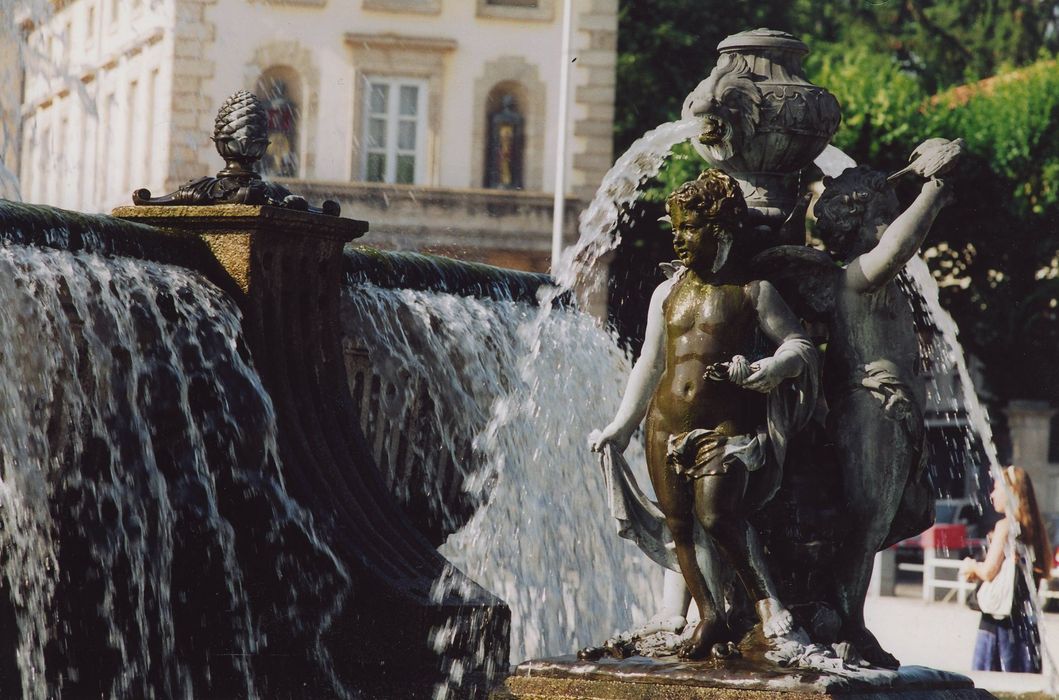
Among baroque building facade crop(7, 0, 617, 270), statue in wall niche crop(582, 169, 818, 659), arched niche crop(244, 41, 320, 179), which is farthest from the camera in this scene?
arched niche crop(244, 41, 320, 179)

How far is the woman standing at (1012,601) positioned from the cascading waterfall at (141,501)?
4.95 m

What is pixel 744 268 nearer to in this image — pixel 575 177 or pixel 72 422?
pixel 72 422

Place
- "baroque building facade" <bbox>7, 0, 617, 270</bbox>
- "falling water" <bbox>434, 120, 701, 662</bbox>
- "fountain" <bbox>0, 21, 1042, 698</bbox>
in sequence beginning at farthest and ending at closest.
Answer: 1. "baroque building facade" <bbox>7, 0, 617, 270</bbox>
2. "falling water" <bbox>434, 120, 701, 662</bbox>
3. "fountain" <bbox>0, 21, 1042, 698</bbox>

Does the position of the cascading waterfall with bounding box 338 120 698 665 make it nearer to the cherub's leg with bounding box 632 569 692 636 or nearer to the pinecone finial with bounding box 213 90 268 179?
the pinecone finial with bounding box 213 90 268 179

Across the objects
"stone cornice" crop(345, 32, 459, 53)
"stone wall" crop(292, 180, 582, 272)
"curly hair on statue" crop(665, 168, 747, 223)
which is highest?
"stone cornice" crop(345, 32, 459, 53)

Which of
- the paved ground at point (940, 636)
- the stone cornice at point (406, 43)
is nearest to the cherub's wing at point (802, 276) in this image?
the paved ground at point (940, 636)

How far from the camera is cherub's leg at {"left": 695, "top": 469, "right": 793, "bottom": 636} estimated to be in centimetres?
690

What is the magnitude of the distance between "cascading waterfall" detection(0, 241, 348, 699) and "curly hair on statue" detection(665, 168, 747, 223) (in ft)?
9.05

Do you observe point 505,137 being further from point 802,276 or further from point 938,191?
point 938,191

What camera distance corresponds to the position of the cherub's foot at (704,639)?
6.95 m

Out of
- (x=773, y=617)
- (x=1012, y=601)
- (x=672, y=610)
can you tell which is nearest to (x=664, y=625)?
(x=672, y=610)

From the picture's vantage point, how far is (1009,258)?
1495 inches

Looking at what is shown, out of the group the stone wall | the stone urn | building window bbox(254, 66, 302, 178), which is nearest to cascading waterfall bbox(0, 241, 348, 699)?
the stone urn

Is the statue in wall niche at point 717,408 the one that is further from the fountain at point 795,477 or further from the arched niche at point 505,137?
the arched niche at point 505,137
